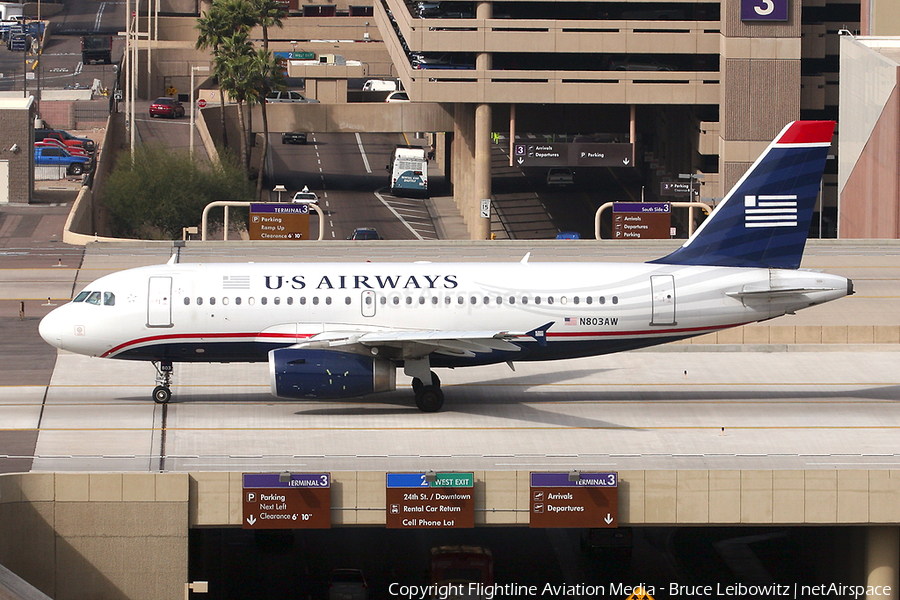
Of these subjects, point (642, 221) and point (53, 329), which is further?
point (642, 221)

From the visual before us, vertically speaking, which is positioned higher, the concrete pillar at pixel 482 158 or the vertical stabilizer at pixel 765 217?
the concrete pillar at pixel 482 158

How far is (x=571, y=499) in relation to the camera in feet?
116

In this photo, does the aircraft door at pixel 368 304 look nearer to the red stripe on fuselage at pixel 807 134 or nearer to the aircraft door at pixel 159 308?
the aircraft door at pixel 159 308

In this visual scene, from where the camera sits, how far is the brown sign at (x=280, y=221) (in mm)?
69750

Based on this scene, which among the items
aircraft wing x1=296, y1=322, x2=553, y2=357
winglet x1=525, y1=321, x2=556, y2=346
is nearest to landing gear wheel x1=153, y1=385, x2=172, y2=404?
aircraft wing x1=296, y1=322, x2=553, y2=357

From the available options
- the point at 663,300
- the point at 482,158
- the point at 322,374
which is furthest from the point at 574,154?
the point at 322,374

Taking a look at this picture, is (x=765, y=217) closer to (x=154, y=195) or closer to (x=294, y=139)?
(x=154, y=195)

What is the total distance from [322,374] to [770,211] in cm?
1540

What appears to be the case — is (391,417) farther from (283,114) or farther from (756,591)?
(283,114)


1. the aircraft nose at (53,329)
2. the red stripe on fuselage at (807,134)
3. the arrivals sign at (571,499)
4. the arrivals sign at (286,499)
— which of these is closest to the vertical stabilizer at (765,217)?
the red stripe on fuselage at (807,134)

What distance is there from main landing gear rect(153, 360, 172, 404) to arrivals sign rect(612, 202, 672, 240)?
107ft

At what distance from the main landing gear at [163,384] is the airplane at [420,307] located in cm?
118

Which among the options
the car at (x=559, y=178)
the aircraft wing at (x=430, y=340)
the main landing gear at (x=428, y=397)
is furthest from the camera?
the car at (x=559, y=178)

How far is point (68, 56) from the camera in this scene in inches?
6683
